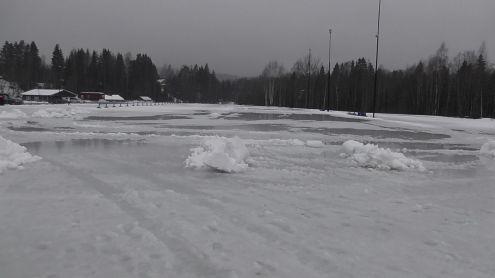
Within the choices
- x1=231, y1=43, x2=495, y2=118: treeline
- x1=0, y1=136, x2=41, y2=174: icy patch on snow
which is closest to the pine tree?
x1=231, y1=43, x2=495, y2=118: treeline

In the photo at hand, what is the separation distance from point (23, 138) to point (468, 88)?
74336mm

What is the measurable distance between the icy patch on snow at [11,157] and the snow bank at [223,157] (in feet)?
13.9

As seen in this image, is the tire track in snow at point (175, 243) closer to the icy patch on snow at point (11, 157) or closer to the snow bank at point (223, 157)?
the snow bank at point (223, 157)

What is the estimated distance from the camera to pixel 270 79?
417 ft

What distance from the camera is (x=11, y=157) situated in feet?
34.5

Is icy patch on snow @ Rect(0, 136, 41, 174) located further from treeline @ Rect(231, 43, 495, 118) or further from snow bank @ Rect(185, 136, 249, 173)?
treeline @ Rect(231, 43, 495, 118)

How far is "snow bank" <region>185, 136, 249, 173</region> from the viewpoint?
1030 cm

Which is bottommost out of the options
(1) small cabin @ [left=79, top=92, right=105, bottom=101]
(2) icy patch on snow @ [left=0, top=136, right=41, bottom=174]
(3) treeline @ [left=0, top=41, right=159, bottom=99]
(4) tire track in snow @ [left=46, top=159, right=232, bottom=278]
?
(4) tire track in snow @ [left=46, top=159, right=232, bottom=278]

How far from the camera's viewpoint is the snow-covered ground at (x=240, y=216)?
4.68m

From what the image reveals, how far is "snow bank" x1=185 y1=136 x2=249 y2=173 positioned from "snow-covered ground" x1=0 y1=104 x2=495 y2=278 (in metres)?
0.04

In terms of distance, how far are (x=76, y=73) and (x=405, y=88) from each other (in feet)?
318

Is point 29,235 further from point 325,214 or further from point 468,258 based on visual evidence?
point 468,258

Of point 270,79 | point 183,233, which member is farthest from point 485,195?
point 270,79

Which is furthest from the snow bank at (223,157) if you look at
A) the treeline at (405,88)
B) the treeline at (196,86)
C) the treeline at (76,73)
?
the treeline at (196,86)
